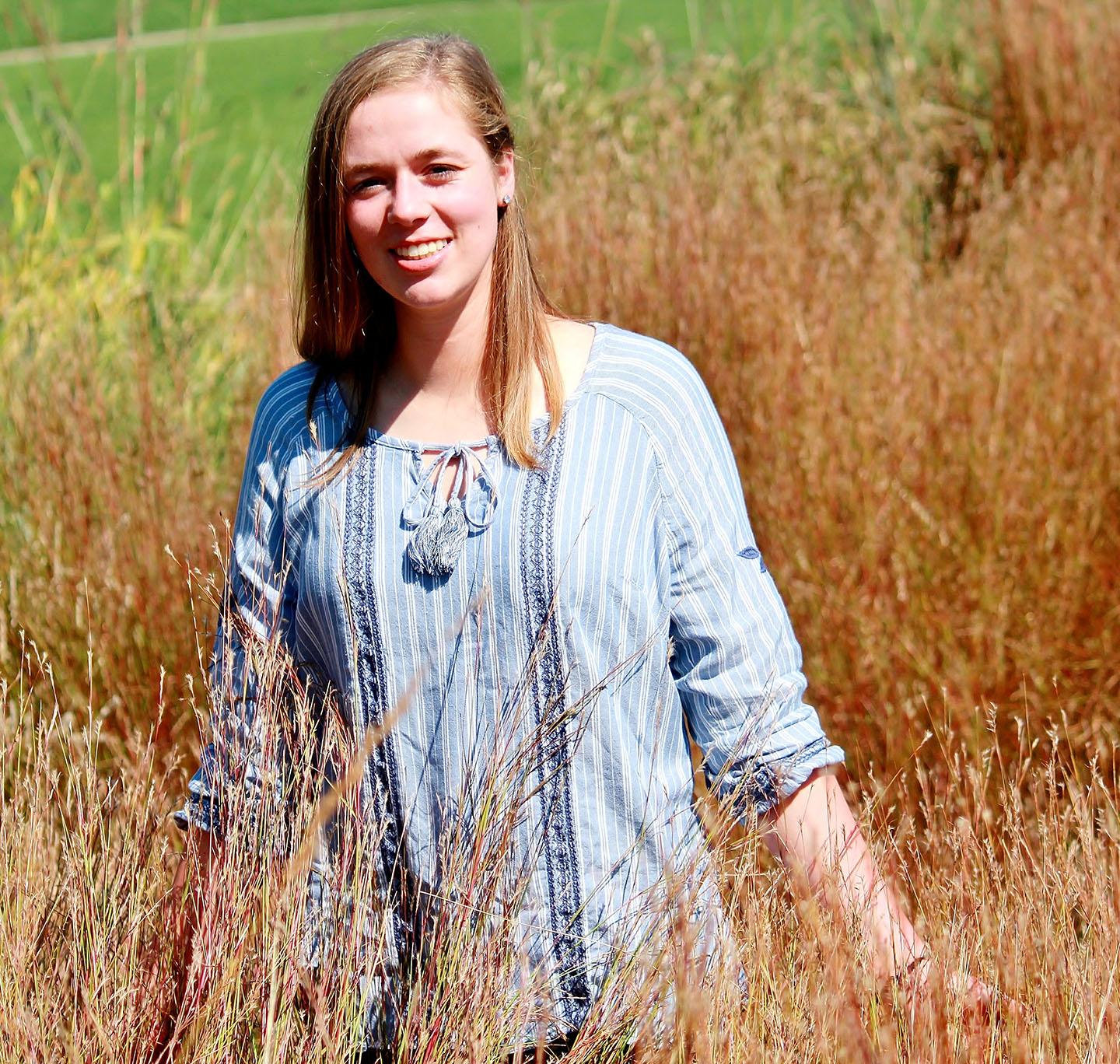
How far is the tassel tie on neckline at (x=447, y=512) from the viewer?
1.44 metres

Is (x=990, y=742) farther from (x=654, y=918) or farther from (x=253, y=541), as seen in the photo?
(x=253, y=541)

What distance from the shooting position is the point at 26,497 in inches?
114

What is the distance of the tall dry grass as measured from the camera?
1308 mm

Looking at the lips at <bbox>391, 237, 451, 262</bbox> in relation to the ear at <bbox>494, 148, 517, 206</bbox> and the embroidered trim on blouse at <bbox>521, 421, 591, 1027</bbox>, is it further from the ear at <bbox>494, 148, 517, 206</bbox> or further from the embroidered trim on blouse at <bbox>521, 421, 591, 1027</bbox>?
the embroidered trim on blouse at <bbox>521, 421, 591, 1027</bbox>

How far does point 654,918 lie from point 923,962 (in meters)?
0.28

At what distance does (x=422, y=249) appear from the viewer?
148 cm

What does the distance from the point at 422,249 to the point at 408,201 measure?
0.19ft

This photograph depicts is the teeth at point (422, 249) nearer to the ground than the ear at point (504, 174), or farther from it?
nearer to the ground

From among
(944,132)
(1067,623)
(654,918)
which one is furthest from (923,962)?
(944,132)

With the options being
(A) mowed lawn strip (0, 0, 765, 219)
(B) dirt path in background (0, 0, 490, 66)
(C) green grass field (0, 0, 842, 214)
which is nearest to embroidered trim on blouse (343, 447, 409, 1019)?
(C) green grass field (0, 0, 842, 214)

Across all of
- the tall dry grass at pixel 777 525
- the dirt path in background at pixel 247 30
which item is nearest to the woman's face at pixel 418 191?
the tall dry grass at pixel 777 525

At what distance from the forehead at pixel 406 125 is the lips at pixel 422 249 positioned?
10 cm

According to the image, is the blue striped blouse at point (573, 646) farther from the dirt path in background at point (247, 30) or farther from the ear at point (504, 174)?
the dirt path in background at point (247, 30)

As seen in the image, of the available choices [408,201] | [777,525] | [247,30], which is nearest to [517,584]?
[408,201]
